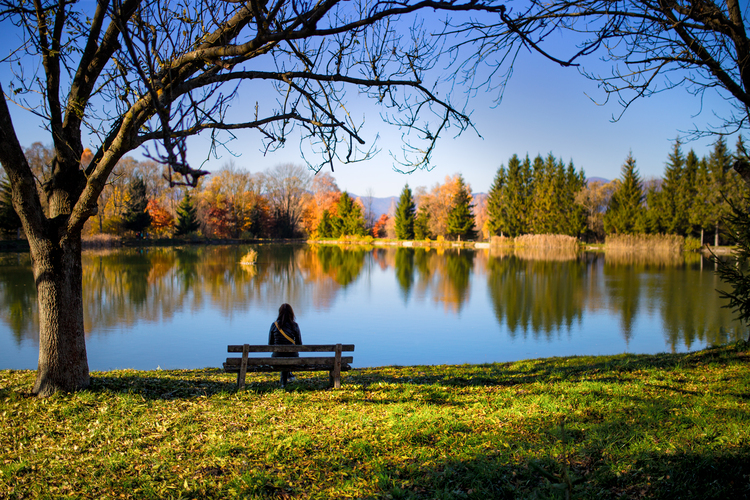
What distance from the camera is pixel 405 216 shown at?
210ft

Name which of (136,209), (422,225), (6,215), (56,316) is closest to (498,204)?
(422,225)

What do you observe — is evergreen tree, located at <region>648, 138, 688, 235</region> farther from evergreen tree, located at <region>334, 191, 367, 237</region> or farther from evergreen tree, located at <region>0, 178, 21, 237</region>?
evergreen tree, located at <region>0, 178, 21, 237</region>

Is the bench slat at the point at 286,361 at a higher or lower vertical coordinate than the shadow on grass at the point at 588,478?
higher

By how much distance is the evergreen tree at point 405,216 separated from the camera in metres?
63.0

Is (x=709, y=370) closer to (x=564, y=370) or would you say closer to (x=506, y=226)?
(x=564, y=370)

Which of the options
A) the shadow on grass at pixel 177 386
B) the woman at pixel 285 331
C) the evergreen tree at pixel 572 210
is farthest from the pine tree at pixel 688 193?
the shadow on grass at pixel 177 386

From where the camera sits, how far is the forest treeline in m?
42.9

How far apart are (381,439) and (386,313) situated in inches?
490

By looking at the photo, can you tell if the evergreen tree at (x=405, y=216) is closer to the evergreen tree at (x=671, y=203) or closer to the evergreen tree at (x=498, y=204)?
the evergreen tree at (x=498, y=204)

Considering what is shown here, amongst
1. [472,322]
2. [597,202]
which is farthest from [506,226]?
[472,322]

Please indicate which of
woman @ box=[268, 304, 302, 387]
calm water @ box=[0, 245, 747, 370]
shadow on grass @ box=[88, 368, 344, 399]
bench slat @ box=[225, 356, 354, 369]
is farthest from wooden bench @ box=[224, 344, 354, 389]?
calm water @ box=[0, 245, 747, 370]

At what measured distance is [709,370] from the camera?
595cm

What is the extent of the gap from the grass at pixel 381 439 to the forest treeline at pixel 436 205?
106ft

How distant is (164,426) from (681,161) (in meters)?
54.9
